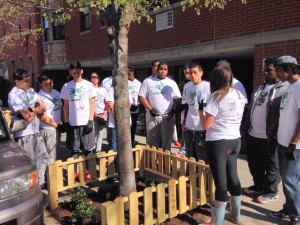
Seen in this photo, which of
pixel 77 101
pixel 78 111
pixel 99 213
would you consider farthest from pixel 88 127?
pixel 99 213

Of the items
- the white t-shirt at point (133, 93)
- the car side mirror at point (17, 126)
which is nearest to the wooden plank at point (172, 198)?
the car side mirror at point (17, 126)

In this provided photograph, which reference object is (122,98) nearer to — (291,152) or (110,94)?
(291,152)

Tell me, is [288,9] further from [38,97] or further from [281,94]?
[38,97]

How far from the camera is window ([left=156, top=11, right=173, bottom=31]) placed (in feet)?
31.1

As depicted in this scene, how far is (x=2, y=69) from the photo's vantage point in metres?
27.2

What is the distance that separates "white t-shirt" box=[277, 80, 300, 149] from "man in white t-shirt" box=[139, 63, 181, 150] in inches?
92.8

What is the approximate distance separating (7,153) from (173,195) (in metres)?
1.90

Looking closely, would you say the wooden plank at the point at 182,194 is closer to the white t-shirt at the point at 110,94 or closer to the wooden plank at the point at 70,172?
the wooden plank at the point at 70,172

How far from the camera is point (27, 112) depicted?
461 centimetres

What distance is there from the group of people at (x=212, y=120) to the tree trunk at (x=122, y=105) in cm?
95

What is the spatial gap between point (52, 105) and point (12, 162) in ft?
7.42

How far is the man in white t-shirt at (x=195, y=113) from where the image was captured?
4887 mm

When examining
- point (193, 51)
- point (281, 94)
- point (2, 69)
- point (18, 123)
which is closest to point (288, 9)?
point (193, 51)

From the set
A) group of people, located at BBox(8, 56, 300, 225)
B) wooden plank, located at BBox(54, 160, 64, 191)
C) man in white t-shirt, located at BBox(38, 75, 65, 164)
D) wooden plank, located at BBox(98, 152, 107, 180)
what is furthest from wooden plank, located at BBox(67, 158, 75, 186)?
man in white t-shirt, located at BBox(38, 75, 65, 164)
